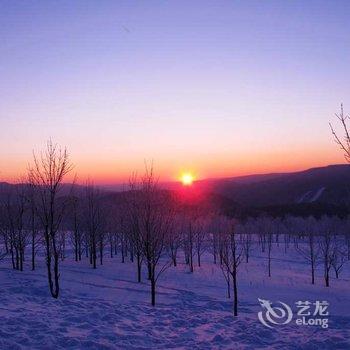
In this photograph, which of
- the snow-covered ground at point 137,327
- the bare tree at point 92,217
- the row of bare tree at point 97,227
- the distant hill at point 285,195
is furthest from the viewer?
the distant hill at point 285,195

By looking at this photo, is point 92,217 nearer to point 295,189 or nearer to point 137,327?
point 137,327

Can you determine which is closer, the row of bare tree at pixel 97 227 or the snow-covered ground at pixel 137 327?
the snow-covered ground at pixel 137 327

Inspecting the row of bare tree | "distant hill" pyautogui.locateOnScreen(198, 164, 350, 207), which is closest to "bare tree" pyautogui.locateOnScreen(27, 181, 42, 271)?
the row of bare tree

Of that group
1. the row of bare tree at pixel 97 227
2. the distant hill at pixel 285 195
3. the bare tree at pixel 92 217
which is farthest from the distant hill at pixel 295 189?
the bare tree at pixel 92 217

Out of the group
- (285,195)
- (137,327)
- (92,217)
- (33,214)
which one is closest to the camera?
(137,327)

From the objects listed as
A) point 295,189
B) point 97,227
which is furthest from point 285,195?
point 97,227

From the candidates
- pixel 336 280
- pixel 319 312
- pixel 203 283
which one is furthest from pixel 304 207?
pixel 319 312

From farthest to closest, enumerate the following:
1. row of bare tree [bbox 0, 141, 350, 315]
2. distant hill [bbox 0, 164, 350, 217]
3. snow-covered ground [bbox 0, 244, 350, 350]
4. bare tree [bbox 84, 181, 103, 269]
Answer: distant hill [bbox 0, 164, 350, 217] → bare tree [bbox 84, 181, 103, 269] → row of bare tree [bbox 0, 141, 350, 315] → snow-covered ground [bbox 0, 244, 350, 350]

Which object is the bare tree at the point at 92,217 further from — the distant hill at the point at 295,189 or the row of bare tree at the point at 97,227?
the distant hill at the point at 295,189

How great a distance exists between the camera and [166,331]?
431 inches

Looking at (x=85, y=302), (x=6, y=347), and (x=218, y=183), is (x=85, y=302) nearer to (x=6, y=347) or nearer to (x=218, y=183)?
A: (x=6, y=347)

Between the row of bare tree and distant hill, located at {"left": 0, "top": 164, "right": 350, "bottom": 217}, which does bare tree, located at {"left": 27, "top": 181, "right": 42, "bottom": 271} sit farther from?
distant hill, located at {"left": 0, "top": 164, "right": 350, "bottom": 217}

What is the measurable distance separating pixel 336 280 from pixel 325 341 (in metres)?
28.5

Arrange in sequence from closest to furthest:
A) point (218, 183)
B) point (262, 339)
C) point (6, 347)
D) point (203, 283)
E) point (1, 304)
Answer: point (6, 347) → point (262, 339) → point (1, 304) → point (203, 283) → point (218, 183)
